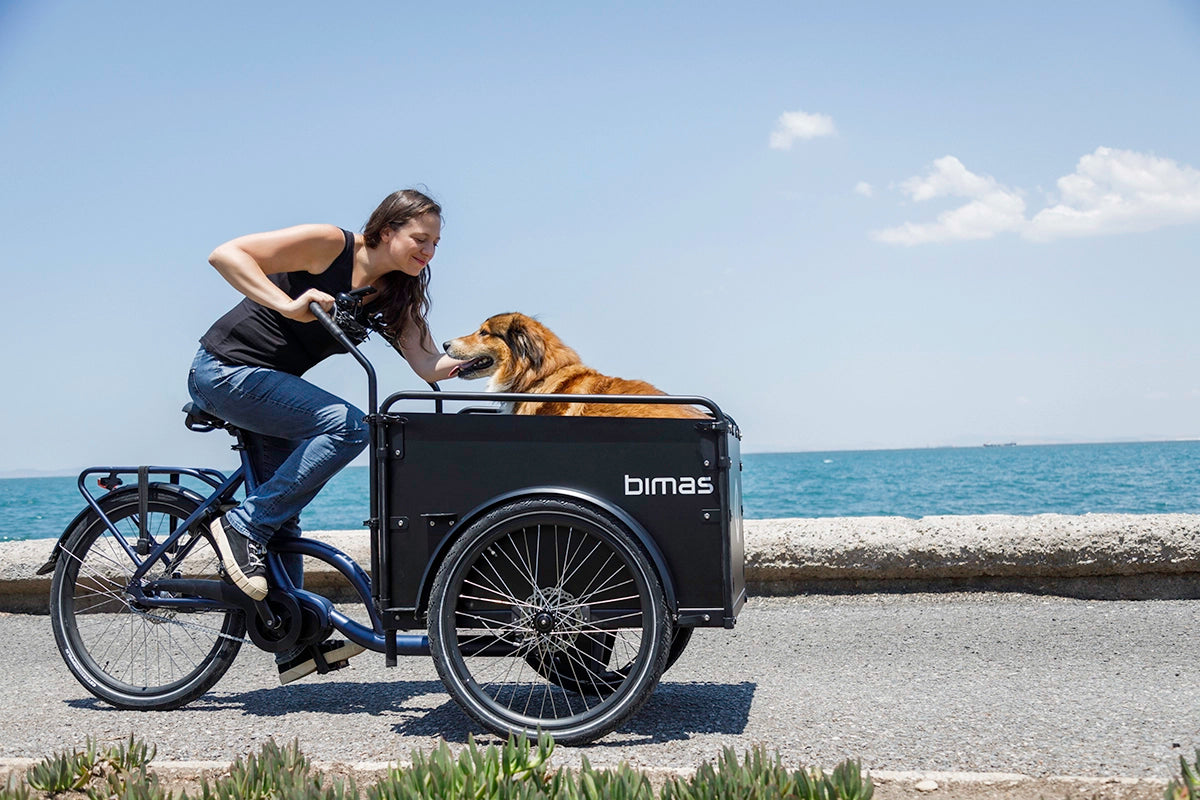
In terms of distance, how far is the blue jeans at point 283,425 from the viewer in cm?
365

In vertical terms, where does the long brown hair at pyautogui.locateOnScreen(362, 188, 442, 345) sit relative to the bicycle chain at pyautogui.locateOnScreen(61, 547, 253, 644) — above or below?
above

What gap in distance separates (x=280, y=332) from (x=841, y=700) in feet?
8.45

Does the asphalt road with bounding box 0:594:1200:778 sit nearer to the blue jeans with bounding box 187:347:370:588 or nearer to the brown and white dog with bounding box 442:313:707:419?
the blue jeans with bounding box 187:347:370:588

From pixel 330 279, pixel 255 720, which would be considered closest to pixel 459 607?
pixel 255 720

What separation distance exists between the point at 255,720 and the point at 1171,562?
16.0 feet

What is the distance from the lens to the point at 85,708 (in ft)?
13.3

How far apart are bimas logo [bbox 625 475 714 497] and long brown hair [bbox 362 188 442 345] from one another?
134 cm

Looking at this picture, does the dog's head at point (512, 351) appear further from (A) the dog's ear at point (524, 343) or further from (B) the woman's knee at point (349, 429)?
(B) the woman's knee at point (349, 429)

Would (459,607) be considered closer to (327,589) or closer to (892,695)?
(892,695)

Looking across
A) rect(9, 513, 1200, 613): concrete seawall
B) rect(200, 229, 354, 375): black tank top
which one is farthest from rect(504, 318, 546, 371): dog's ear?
rect(200, 229, 354, 375): black tank top

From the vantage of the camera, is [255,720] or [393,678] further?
[393,678]

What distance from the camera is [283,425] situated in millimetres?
3703

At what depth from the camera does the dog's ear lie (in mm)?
5695

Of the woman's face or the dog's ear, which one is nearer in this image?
the woman's face
